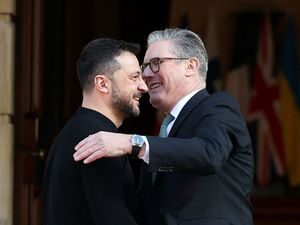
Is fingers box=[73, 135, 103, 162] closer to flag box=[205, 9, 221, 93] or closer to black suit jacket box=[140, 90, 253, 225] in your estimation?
black suit jacket box=[140, 90, 253, 225]

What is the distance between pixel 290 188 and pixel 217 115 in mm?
5531

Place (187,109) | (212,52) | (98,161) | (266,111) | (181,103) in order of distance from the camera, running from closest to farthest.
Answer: (98,161) → (187,109) → (181,103) → (266,111) → (212,52)

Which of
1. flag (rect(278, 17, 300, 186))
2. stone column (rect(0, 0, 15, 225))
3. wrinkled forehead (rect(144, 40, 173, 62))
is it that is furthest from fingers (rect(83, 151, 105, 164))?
flag (rect(278, 17, 300, 186))

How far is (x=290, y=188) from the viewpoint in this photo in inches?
383

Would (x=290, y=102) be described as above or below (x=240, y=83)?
below

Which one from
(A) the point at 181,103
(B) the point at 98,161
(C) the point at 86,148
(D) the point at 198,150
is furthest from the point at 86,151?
(A) the point at 181,103

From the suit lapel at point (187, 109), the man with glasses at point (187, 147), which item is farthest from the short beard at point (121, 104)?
the suit lapel at point (187, 109)

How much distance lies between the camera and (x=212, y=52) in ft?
32.2

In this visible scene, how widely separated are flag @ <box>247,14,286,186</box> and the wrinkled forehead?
16.8 ft

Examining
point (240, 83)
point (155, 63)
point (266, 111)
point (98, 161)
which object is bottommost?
point (266, 111)

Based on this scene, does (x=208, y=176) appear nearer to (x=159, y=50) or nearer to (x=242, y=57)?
(x=159, y=50)

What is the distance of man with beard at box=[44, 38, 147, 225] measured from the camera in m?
4.36

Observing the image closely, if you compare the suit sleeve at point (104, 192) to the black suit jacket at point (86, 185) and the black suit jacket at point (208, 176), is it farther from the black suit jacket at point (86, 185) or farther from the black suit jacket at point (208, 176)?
the black suit jacket at point (208, 176)

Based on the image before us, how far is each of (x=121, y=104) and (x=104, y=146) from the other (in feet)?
2.13
